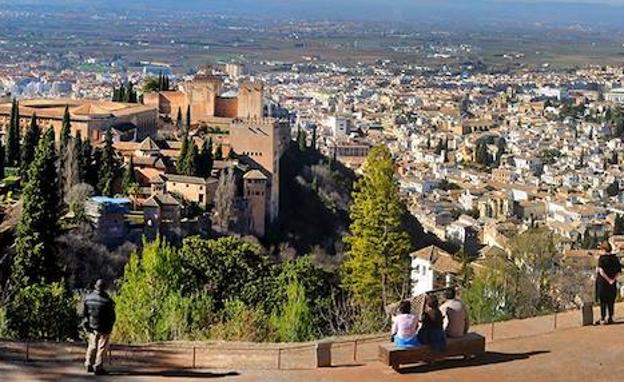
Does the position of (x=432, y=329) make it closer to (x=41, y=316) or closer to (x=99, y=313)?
→ (x=99, y=313)

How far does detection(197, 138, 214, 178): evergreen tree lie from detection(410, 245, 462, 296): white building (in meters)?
5.88

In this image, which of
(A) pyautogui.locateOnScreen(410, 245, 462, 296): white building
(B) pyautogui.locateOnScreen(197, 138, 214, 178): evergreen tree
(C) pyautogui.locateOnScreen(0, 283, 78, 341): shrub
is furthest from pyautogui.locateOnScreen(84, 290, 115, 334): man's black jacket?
(B) pyautogui.locateOnScreen(197, 138, 214, 178): evergreen tree

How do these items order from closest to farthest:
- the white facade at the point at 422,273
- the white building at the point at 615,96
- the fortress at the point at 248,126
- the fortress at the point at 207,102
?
the white facade at the point at 422,273
the fortress at the point at 248,126
the fortress at the point at 207,102
the white building at the point at 615,96

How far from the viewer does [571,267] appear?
63.0ft

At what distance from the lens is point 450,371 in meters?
7.90

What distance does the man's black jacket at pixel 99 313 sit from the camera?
763 cm

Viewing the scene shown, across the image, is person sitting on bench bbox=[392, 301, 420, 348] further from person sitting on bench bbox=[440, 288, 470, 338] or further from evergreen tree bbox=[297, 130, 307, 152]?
evergreen tree bbox=[297, 130, 307, 152]

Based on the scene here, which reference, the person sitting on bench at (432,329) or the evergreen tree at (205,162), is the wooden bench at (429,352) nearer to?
the person sitting on bench at (432,329)

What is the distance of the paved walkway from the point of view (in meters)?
7.71

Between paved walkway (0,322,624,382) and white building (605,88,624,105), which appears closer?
paved walkway (0,322,624,382)

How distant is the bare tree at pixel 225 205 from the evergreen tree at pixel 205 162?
0.59m

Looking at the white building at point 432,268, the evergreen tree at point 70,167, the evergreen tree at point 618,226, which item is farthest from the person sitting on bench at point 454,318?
the evergreen tree at point 618,226

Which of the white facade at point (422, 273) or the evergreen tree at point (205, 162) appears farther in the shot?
the evergreen tree at point (205, 162)

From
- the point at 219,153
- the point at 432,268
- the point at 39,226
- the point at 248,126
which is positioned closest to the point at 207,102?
the point at 248,126
